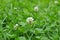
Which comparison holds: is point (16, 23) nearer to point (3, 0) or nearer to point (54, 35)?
point (54, 35)

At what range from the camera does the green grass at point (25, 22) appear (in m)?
2.16

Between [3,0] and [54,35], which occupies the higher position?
[3,0]

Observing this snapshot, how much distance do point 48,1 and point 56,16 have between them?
49 cm

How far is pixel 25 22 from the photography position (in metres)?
2.30

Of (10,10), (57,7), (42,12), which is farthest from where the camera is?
(57,7)

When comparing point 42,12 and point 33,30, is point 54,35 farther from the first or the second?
point 42,12

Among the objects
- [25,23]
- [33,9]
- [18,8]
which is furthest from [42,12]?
[25,23]

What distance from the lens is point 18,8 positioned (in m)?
2.65

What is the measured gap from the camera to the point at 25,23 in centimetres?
227

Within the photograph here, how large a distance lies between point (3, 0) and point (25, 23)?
0.64m

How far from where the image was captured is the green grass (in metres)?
2.16

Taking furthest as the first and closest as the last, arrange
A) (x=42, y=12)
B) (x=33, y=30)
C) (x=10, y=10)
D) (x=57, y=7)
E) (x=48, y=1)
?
(x=48, y=1) → (x=57, y=7) → (x=42, y=12) → (x=10, y=10) → (x=33, y=30)

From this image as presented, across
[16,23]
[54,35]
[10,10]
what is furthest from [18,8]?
[54,35]

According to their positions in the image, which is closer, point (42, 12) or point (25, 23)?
point (25, 23)
